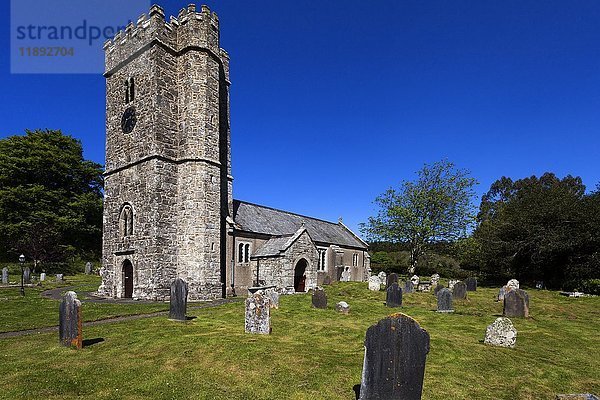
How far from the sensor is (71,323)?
9.56 meters

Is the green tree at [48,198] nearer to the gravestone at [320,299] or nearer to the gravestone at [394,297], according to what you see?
the gravestone at [320,299]

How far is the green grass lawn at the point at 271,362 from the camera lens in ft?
22.4

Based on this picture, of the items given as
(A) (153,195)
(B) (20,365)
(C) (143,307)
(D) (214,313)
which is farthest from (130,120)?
(B) (20,365)

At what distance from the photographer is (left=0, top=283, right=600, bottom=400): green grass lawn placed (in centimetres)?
682

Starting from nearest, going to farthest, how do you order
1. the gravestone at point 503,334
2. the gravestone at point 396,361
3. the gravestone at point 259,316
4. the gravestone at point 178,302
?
the gravestone at point 396,361
the gravestone at point 503,334
the gravestone at point 259,316
the gravestone at point 178,302

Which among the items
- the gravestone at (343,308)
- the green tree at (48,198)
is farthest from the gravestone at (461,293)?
the green tree at (48,198)

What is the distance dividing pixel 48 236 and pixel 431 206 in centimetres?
4444

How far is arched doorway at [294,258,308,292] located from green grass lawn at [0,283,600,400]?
13948 mm

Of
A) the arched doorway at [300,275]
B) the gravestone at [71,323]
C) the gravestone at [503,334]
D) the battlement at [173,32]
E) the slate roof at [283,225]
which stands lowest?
the arched doorway at [300,275]

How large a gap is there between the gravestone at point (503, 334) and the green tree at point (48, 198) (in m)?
43.6

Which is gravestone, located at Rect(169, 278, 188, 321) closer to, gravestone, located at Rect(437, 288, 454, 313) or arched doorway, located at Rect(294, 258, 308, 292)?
gravestone, located at Rect(437, 288, 454, 313)

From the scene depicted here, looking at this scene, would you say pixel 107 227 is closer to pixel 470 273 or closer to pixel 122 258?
pixel 122 258

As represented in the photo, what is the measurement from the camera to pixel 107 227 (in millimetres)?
25453

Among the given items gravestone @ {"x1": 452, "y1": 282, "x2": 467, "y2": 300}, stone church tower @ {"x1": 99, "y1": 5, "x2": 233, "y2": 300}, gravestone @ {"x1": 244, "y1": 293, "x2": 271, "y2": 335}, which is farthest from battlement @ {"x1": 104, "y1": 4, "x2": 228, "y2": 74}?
gravestone @ {"x1": 452, "y1": 282, "x2": 467, "y2": 300}
